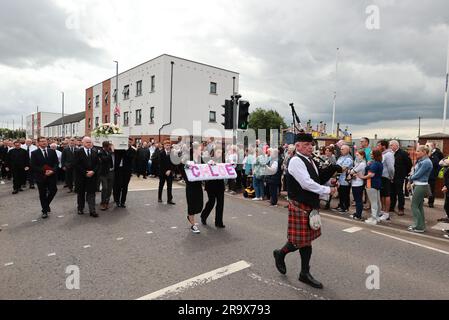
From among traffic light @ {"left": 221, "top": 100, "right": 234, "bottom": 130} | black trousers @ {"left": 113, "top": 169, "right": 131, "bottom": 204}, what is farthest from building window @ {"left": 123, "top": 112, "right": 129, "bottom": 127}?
black trousers @ {"left": 113, "top": 169, "right": 131, "bottom": 204}

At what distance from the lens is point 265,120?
176ft

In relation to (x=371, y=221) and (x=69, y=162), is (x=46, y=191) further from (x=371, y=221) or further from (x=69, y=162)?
(x=371, y=221)

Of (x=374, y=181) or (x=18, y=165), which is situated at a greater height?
(x=374, y=181)

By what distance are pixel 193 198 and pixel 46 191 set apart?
4.19 metres

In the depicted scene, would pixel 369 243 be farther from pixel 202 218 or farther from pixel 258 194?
pixel 258 194

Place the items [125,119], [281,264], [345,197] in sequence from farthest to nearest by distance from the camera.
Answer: [125,119]
[345,197]
[281,264]

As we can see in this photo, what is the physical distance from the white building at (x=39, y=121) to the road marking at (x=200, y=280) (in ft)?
252

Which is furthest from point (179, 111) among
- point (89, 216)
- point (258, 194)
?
point (89, 216)

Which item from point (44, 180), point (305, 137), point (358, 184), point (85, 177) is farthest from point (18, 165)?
point (358, 184)

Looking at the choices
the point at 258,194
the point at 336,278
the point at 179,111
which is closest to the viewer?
the point at 336,278

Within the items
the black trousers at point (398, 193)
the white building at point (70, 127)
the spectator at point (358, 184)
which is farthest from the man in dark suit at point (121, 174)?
the white building at point (70, 127)

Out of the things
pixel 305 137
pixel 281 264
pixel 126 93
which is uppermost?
pixel 126 93
